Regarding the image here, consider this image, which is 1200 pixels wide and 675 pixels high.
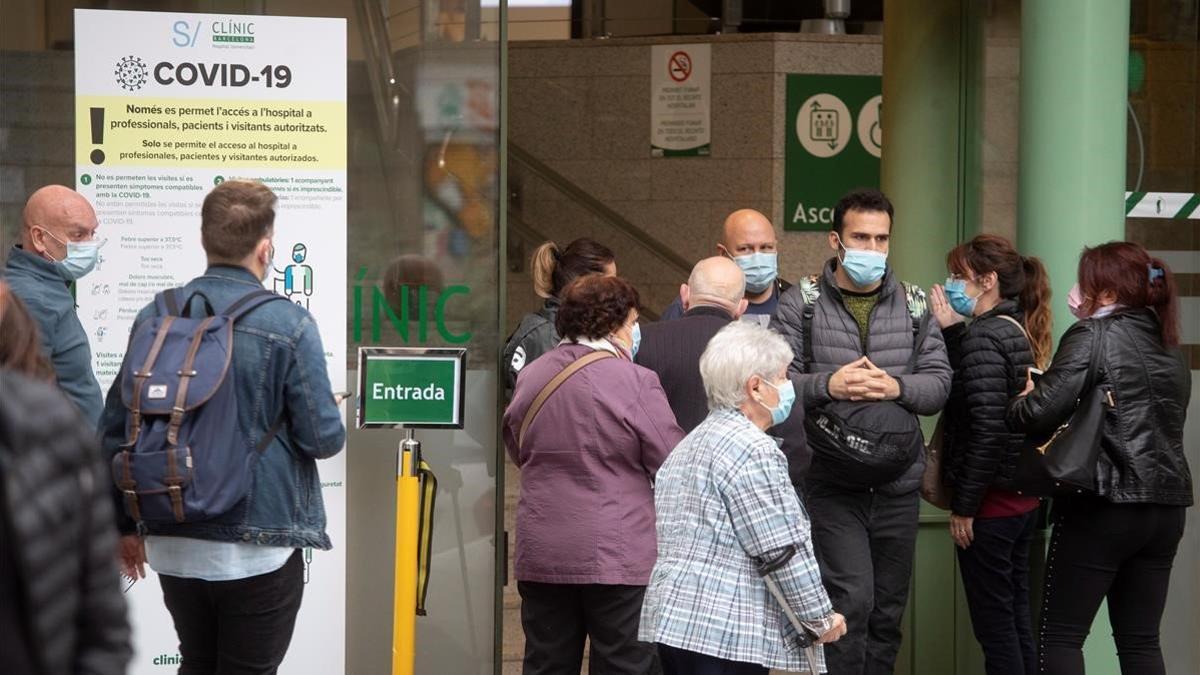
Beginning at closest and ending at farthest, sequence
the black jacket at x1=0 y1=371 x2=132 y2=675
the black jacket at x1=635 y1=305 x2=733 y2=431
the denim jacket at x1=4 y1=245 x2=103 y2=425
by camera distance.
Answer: the black jacket at x1=0 y1=371 x2=132 y2=675 < the denim jacket at x1=4 y1=245 x2=103 y2=425 < the black jacket at x1=635 y1=305 x2=733 y2=431

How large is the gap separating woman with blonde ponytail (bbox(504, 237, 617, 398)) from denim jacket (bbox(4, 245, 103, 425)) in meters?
1.50

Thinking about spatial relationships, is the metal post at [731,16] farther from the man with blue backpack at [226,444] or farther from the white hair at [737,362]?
the man with blue backpack at [226,444]

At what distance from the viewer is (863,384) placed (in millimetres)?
5355

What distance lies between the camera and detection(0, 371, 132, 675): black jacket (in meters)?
2.12

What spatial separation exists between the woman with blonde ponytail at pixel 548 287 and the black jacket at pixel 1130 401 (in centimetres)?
162

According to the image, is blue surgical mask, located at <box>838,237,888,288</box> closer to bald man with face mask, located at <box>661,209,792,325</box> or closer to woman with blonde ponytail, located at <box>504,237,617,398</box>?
bald man with face mask, located at <box>661,209,792,325</box>

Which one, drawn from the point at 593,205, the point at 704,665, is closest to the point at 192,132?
the point at 704,665

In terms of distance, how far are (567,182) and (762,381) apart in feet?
26.3

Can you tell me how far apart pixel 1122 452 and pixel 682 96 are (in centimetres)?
725

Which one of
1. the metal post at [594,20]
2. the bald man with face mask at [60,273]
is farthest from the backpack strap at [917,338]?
the metal post at [594,20]

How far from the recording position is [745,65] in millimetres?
11891

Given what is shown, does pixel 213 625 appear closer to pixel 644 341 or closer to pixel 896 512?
pixel 644 341

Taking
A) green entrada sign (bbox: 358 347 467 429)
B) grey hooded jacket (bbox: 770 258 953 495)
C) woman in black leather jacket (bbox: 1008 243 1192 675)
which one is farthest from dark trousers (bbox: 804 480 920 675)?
green entrada sign (bbox: 358 347 467 429)

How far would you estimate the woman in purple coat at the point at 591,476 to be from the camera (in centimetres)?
473
